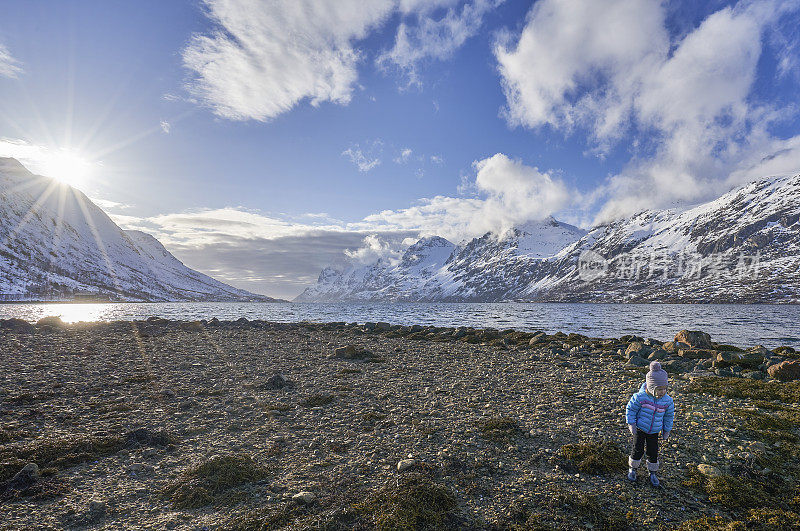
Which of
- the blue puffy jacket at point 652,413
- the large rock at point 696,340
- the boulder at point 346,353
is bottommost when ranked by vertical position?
the boulder at point 346,353

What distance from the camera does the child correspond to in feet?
29.0

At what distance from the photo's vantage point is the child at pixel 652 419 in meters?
8.84

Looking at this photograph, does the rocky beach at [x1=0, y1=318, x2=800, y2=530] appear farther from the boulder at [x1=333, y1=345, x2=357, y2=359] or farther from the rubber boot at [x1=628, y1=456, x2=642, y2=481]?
the boulder at [x1=333, y1=345, x2=357, y2=359]

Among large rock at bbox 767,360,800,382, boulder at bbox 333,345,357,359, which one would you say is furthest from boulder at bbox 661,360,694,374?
boulder at bbox 333,345,357,359

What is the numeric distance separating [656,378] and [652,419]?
42.7 inches

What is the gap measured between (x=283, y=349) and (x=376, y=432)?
22906mm

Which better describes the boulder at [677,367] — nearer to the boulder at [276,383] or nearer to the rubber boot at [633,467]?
the rubber boot at [633,467]

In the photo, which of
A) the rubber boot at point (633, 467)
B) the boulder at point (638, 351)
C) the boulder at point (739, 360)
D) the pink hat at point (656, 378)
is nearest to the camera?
the pink hat at point (656, 378)

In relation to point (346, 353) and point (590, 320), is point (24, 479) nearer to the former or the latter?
point (346, 353)

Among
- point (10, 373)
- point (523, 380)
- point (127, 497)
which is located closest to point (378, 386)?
point (523, 380)

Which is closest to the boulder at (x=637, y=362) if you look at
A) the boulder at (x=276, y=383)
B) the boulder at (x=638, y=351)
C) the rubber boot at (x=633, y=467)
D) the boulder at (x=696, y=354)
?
the boulder at (x=638, y=351)

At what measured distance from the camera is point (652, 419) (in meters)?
8.99

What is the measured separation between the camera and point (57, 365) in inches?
897

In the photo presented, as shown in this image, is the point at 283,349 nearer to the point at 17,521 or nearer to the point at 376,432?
the point at 376,432
